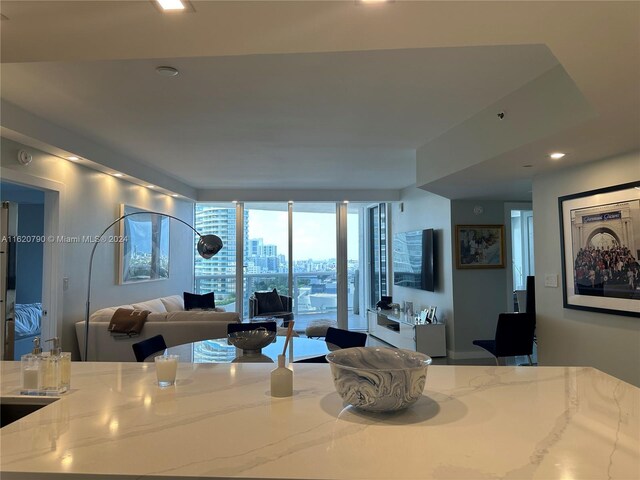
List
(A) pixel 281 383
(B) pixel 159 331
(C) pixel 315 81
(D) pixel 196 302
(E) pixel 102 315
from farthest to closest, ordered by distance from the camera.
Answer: (D) pixel 196 302 < (E) pixel 102 315 < (B) pixel 159 331 < (C) pixel 315 81 < (A) pixel 281 383

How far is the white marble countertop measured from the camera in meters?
0.86

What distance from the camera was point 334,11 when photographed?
4.44 ft

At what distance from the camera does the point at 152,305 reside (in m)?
5.49

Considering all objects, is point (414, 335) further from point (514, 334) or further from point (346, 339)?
point (346, 339)

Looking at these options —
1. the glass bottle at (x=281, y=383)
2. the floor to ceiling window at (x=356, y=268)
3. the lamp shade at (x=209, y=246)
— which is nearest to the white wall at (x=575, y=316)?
the glass bottle at (x=281, y=383)

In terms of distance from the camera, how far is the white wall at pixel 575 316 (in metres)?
2.88

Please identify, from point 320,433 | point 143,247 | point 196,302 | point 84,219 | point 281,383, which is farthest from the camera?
point 196,302

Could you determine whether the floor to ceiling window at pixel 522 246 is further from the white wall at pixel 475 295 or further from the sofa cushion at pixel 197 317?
the sofa cushion at pixel 197 317

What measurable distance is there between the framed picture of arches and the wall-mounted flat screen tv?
2484 millimetres

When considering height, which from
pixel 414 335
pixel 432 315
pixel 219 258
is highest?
pixel 219 258

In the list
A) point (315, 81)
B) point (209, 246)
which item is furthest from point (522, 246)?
point (315, 81)

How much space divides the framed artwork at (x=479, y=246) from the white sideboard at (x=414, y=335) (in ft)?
3.16

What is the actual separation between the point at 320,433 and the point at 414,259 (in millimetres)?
5578

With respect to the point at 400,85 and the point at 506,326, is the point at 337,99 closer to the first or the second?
the point at 400,85
